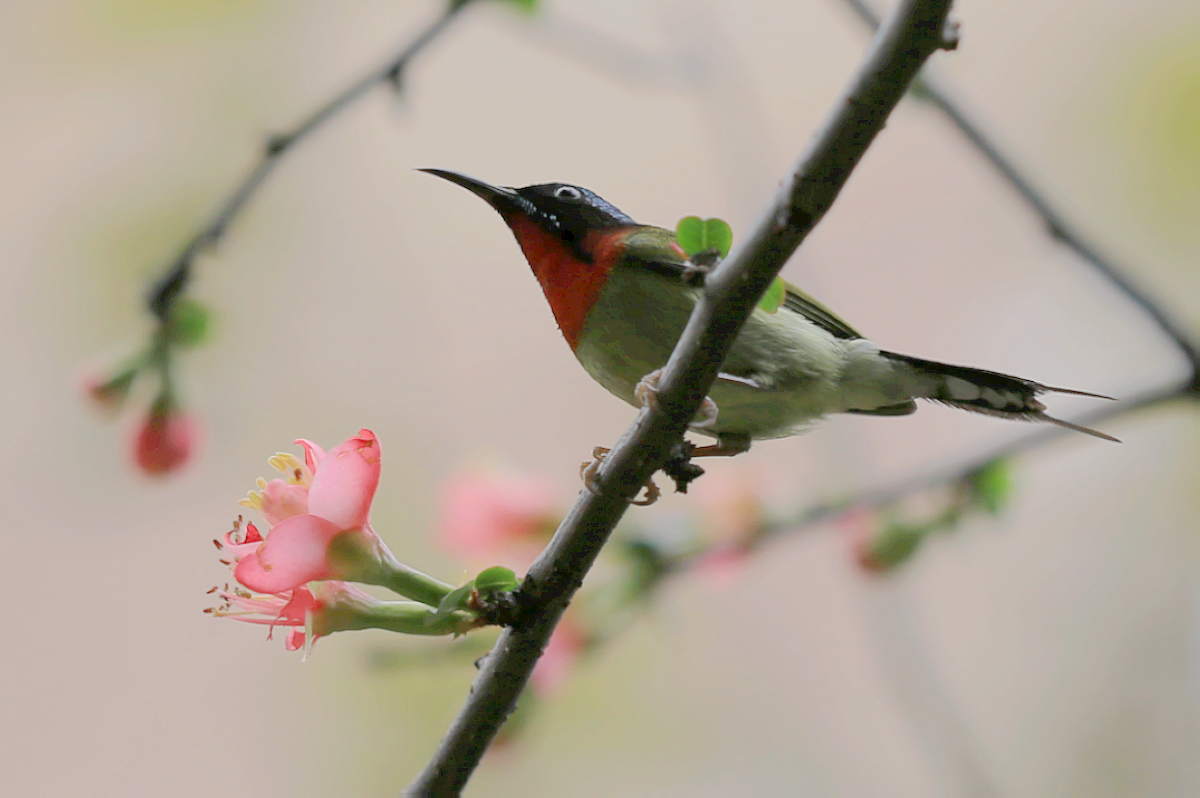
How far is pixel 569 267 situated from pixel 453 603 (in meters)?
0.36

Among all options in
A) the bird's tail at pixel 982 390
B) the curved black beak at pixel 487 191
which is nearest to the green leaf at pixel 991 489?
the bird's tail at pixel 982 390

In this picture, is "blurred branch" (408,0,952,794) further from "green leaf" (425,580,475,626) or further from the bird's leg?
the bird's leg

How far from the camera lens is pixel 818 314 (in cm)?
90

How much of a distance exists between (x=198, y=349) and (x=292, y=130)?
24cm

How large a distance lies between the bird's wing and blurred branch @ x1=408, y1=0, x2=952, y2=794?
1.37 ft

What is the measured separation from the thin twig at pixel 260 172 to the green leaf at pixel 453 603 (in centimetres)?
44

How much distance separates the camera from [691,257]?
480 millimetres

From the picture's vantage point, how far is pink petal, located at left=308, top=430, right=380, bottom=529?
1.71 feet

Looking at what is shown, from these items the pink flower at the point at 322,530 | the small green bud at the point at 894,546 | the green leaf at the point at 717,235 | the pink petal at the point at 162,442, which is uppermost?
the small green bud at the point at 894,546

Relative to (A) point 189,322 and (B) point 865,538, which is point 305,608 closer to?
Result: (A) point 189,322

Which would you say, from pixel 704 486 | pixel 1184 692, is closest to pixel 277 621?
pixel 704 486

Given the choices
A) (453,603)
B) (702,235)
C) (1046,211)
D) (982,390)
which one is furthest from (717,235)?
(1046,211)

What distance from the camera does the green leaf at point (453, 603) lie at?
1.67 feet

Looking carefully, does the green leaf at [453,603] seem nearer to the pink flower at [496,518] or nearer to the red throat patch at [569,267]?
the red throat patch at [569,267]
